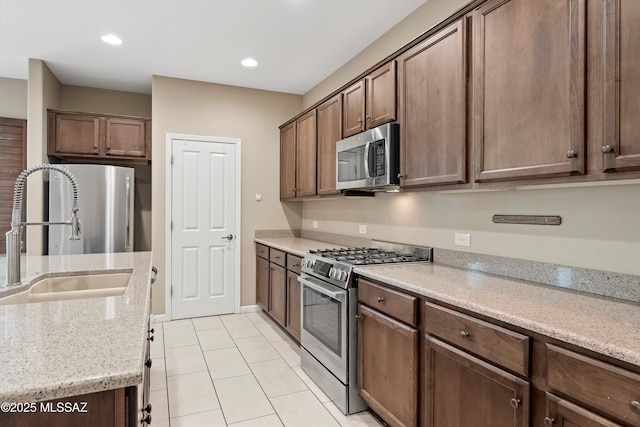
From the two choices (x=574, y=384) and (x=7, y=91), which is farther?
(x=7, y=91)

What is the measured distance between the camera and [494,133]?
1768 mm

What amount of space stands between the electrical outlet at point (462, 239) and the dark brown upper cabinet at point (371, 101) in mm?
900

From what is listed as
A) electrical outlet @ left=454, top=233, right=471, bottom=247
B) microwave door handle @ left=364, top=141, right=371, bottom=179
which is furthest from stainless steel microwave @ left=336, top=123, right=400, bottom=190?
electrical outlet @ left=454, top=233, right=471, bottom=247

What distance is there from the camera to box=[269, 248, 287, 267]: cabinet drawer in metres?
3.70

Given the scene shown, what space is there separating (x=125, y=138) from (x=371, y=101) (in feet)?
10.3

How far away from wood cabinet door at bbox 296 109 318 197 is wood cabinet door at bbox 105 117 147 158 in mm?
1891

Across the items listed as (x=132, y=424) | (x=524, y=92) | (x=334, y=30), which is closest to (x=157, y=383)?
(x=132, y=424)

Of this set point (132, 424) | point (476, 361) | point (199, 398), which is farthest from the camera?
point (199, 398)

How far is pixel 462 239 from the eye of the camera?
93.7 inches

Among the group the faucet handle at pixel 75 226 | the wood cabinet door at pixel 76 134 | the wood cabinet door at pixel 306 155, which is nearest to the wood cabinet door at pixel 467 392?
the faucet handle at pixel 75 226

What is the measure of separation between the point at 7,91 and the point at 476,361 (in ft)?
18.3

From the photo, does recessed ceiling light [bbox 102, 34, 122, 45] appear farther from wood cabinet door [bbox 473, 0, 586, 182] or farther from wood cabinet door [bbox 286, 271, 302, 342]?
wood cabinet door [bbox 473, 0, 586, 182]

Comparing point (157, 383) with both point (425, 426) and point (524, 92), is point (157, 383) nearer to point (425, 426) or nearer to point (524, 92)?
point (425, 426)

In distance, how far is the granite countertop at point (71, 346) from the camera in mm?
750
